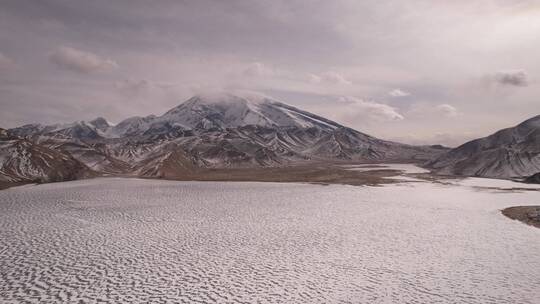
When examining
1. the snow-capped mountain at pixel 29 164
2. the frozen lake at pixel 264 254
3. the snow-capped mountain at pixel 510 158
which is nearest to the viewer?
the frozen lake at pixel 264 254

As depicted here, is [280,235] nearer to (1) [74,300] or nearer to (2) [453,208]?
(1) [74,300]

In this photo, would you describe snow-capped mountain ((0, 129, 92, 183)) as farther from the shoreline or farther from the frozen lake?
the shoreline

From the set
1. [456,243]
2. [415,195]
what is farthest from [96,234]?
[415,195]

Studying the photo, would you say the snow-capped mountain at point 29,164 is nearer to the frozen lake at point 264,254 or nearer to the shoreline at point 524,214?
the frozen lake at point 264,254

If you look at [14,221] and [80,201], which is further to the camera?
[80,201]

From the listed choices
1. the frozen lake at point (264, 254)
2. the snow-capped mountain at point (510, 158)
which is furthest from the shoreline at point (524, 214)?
the snow-capped mountain at point (510, 158)

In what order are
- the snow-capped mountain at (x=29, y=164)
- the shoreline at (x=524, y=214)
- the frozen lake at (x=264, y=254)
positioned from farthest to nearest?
the snow-capped mountain at (x=29, y=164) < the shoreline at (x=524, y=214) < the frozen lake at (x=264, y=254)

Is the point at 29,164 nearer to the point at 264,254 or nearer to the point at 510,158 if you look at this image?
the point at 264,254

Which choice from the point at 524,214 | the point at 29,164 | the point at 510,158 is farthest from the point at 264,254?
the point at 510,158
